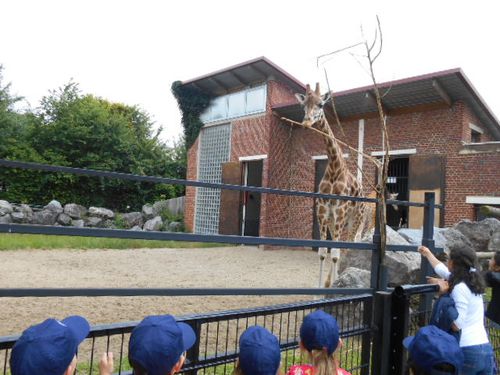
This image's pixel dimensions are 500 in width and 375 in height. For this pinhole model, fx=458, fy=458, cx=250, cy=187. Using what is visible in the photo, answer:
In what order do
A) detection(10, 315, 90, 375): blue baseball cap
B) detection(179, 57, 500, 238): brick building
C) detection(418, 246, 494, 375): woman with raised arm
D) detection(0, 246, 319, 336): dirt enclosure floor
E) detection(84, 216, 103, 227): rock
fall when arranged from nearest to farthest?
detection(10, 315, 90, 375): blue baseball cap → detection(418, 246, 494, 375): woman with raised arm → detection(0, 246, 319, 336): dirt enclosure floor → detection(179, 57, 500, 238): brick building → detection(84, 216, 103, 227): rock

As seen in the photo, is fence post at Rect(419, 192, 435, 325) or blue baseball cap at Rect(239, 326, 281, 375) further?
fence post at Rect(419, 192, 435, 325)

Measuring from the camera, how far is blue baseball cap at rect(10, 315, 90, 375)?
1.44 m

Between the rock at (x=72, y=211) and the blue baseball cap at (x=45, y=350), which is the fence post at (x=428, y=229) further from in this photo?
the rock at (x=72, y=211)

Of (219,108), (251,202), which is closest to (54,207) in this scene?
(219,108)

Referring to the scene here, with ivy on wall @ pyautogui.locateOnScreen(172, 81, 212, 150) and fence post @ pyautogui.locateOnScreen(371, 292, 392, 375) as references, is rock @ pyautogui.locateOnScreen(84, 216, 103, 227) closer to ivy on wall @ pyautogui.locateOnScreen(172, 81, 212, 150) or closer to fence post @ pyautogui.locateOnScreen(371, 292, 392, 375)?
ivy on wall @ pyautogui.locateOnScreen(172, 81, 212, 150)

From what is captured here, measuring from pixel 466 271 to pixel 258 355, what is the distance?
200 centimetres

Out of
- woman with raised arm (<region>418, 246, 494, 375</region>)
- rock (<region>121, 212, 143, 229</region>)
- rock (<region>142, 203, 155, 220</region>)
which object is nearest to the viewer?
woman with raised arm (<region>418, 246, 494, 375</region>)

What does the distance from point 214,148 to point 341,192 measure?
35.4 ft

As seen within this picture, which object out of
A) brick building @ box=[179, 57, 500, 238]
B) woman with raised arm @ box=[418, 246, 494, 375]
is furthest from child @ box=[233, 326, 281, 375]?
brick building @ box=[179, 57, 500, 238]

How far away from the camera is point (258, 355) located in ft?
5.74

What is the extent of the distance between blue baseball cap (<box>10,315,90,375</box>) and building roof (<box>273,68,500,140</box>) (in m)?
10.4

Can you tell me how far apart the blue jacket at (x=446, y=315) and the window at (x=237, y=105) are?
43.1ft

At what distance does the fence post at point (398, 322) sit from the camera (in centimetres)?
215

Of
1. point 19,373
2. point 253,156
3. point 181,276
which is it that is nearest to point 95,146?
point 253,156
